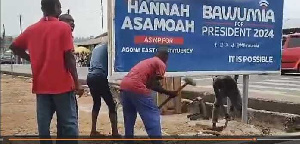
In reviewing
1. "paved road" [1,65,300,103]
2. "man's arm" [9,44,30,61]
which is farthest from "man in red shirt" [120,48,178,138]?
"paved road" [1,65,300,103]

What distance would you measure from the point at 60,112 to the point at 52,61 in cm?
52

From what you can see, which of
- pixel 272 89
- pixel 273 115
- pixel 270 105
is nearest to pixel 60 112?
pixel 273 115

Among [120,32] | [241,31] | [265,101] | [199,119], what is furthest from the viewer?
[265,101]

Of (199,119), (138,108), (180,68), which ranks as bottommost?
(199,119)

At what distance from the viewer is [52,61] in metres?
4.04

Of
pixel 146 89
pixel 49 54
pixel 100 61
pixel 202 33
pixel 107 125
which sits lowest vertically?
pixel 107 125

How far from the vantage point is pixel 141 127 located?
22.9 ft

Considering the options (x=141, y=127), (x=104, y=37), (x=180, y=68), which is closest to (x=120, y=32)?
(x=104, y=37)

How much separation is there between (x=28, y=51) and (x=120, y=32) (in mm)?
1875

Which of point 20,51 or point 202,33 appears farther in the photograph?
point 202,33

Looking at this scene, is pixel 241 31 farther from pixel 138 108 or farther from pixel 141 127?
pixel 138 108

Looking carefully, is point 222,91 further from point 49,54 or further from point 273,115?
point 49,54

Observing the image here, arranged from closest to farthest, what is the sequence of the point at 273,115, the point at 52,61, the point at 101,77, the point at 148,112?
the point at 52,61 → the point at 148,112 → the point at 101,77 → the point at 273,115

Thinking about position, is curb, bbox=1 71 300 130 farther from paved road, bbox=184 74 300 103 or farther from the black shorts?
the black shorts
